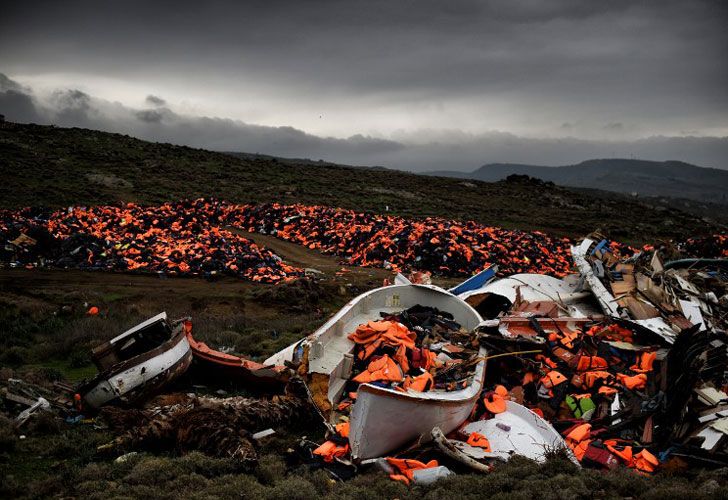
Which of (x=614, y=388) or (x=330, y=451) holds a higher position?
(x=614, y=388)

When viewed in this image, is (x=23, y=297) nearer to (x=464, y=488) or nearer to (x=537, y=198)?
(x=464, y=488)

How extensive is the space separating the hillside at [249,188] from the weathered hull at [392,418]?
26977mm

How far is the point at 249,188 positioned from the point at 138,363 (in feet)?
103

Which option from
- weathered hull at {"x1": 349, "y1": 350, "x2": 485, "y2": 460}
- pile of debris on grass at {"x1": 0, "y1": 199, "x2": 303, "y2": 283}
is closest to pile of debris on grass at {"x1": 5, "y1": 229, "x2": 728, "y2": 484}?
weathered hull at {"x1": 349, "y1": 350, "x2": 485, "y2": 460}

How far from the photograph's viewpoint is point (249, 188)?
37.8 meters

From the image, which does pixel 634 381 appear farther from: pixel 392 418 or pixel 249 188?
pixel 249 188

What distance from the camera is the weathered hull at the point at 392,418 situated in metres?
6.09

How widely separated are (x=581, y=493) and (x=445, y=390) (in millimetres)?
2309

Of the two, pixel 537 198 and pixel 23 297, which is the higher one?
pixel 537 198

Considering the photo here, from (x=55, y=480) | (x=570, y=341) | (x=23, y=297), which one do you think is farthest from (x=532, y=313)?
(x=23, y=297)

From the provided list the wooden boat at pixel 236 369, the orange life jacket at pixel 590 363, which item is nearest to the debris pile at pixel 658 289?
the orange life jacket at pixel 590 363

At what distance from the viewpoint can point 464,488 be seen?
5.71 metres

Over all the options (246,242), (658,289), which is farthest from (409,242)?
(658,289)

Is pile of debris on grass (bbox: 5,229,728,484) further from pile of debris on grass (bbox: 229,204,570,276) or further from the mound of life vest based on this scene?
pile of debris on grass (bbox: 229,204,570,276)
